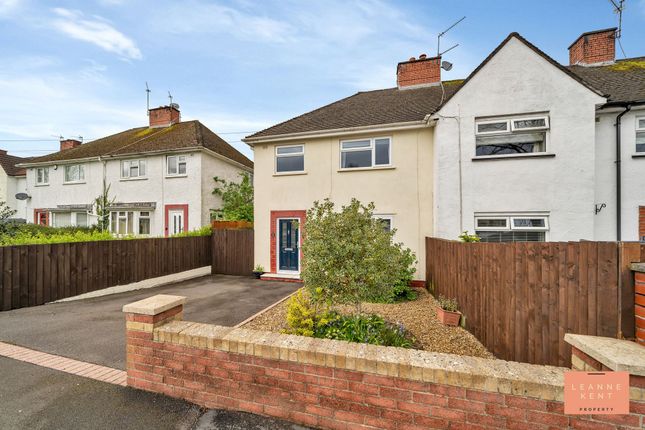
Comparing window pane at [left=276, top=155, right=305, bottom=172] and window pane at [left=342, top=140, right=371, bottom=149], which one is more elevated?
window pane at [left=342, top=140, right=371, bottom=149]

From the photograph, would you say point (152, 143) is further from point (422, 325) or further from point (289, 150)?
point (422, 325)

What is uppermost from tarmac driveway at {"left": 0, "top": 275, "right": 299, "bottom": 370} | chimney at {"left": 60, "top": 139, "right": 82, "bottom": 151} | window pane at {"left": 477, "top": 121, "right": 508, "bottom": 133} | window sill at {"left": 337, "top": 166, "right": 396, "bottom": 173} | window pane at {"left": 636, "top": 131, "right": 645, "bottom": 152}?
chimney at {"left": 60, "top": 139, "right": 82, "bottom": 151}

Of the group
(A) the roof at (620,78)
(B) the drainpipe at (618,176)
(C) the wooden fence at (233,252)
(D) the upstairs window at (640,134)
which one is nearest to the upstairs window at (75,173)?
(C) the wooden fence at (233,252)

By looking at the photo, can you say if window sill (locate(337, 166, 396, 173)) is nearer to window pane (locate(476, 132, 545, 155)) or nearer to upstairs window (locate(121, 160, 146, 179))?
window pane (locate(476, 132, 545, 155))

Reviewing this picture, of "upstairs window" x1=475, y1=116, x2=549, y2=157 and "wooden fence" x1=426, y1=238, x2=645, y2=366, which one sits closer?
"wooden fence" x1=426, y1=238, x2=645, y2=366

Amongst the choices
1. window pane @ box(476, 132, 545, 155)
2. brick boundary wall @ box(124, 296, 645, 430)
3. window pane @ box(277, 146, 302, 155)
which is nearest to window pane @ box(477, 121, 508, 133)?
window pane @ box(476, 132, 545, 155)

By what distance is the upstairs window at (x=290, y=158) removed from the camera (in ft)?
35.3

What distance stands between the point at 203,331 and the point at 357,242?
7.99 ft

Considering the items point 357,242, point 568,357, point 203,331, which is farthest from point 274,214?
point 568,357

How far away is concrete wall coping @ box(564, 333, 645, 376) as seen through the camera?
1.71 m

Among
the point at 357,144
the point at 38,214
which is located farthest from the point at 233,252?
the point at 38,214

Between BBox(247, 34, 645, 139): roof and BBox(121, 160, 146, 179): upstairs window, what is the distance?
28.2 ft

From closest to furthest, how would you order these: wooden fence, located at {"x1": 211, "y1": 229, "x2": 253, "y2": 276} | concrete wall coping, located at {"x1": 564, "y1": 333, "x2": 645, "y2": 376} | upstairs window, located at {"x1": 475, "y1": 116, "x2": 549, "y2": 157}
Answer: concrete wall coping, located at {"x1": 564, "y1": 333, "x2": 645, "y2": 376} → upstairs window, located at {"x1": 475, "y1": 116, "x2": 549, "y2": 157} → wooden fence, located at {"x1": 211, "y1": 229, "x2": 253, "y2": 276}

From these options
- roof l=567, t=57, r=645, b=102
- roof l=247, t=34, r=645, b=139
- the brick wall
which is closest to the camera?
the brick wall
